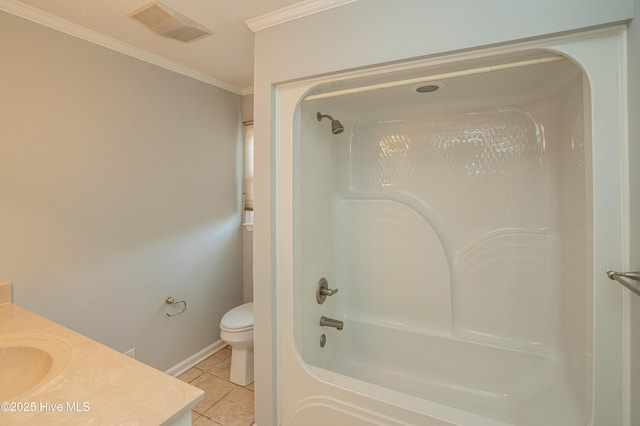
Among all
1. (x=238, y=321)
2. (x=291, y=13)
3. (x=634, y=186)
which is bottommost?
(x=238, y=321)

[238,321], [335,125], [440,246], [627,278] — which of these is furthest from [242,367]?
[627,278]

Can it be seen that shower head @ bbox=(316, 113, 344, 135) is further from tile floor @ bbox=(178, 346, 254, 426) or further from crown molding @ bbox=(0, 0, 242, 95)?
tile floor @ bbox=(178, 346, 254, 426)

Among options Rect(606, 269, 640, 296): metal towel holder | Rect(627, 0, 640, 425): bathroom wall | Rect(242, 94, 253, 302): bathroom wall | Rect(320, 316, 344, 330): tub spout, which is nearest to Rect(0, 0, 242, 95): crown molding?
Rect(242, 94, 253, 302): bathroom wall

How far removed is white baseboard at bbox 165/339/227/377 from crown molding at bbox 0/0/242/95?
2.31m

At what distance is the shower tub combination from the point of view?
142cm

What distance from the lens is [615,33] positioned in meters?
0.99

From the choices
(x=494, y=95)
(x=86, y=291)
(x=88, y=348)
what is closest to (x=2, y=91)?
(x=86, y=291)

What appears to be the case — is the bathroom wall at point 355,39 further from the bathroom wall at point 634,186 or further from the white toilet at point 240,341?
the white toilet at point 240,341

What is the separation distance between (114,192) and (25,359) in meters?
1.18

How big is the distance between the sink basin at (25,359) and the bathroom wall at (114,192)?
2.44 feet

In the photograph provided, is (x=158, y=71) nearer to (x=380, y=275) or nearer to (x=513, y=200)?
(x=380, y=275)

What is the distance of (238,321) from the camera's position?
2.17 m

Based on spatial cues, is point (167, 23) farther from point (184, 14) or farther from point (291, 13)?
point (291, 13)

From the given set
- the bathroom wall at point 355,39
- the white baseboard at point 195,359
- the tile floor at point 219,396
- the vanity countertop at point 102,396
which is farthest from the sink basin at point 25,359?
the white baseboard at point 195,359
